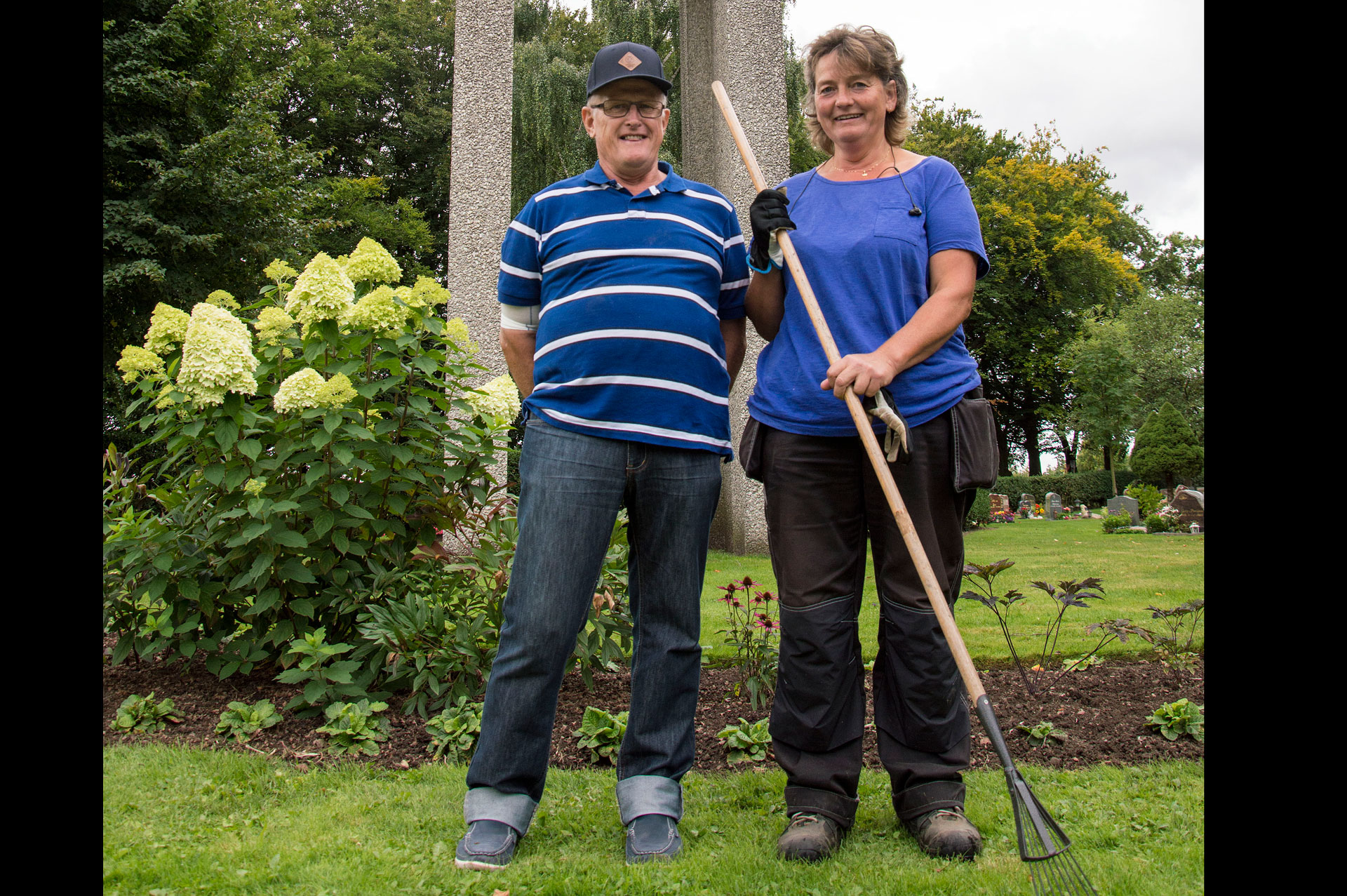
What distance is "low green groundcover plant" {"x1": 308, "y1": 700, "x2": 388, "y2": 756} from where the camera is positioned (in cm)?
338

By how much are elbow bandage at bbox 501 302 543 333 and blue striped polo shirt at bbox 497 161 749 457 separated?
0.24 feet

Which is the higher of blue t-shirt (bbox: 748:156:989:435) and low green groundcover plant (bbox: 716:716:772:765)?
blue t-shirt (bbox: 748:156:989:435)

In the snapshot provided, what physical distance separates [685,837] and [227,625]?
2313 mm

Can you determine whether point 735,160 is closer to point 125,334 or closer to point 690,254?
point 690,254

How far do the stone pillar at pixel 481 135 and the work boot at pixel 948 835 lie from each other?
6.32 metres

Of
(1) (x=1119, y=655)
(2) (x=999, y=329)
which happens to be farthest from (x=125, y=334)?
(2) (x=999, y=329)

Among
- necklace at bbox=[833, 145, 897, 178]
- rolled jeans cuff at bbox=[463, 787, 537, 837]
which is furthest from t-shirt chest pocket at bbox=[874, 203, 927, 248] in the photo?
rolled jeans cuff at bbox=[463, 787, 537, 837]

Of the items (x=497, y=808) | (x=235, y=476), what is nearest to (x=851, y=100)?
(x=497, y=808)

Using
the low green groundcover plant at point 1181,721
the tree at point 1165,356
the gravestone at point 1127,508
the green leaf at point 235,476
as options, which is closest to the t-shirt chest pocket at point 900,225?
the low green groundcover plant at point 1181,721

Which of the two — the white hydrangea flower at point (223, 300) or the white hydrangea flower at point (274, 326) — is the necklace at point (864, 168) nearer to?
the white hydrangea flower at point (274, 326)

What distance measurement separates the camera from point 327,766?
325 cm

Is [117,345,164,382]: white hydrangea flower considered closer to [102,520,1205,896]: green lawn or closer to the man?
[102,520,1205,896]: green lawn

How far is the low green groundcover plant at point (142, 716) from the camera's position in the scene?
141 inches

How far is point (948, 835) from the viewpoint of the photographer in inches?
96.9
